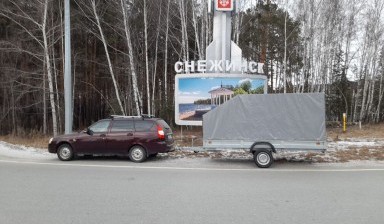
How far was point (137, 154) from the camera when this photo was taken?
14125mm

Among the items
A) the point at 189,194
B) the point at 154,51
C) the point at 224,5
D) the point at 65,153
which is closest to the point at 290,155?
the point at 189,194

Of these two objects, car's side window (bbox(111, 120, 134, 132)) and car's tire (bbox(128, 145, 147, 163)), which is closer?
car's tire (bbox(128, 145, 147, 163))

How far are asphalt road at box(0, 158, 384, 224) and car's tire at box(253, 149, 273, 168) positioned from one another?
0.40 m

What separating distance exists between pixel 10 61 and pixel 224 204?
3033 cm

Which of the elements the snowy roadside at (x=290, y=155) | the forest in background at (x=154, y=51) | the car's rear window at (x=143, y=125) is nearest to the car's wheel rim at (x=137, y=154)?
the car's rear window at (x=143, y=125)

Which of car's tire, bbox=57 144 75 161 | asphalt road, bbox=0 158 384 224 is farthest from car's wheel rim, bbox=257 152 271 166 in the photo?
car's tire, bbox=57 144 75 161

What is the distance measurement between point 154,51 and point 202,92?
17437 millimetres

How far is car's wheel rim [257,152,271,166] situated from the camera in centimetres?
1278

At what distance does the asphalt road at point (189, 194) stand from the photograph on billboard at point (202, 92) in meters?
8.19

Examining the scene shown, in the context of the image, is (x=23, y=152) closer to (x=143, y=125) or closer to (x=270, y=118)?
(x=143, y=125)

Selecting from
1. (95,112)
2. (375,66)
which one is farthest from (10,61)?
(375,66)

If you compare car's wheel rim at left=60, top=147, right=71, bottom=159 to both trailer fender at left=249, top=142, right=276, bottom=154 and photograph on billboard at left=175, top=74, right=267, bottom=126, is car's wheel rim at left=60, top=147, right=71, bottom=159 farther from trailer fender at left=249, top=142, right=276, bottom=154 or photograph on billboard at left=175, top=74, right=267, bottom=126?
photograph on billboard at left=175, top=74, right=267, bottom=126

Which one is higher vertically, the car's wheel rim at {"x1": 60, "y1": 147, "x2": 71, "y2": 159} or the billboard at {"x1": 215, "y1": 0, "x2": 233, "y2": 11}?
the billboard at {"x1": 215, "y1": 0, "x2": 233, "y2": 11}

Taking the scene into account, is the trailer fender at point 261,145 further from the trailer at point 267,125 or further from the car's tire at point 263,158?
the car's tire at point 263,158
